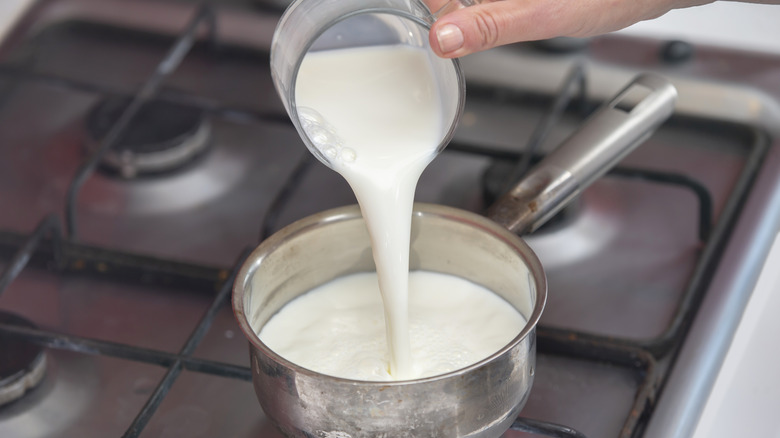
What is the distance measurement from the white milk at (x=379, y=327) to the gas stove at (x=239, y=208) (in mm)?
48

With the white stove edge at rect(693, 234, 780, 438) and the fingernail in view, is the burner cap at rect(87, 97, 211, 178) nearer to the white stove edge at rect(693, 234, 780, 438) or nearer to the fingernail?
the fingernail

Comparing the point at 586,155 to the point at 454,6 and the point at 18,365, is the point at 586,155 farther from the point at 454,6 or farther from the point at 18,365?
the point at 18,365

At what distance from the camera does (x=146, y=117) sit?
1.01 meters

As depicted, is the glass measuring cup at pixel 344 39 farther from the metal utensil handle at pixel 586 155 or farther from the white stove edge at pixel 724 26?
the white stove edge at pixel 724 26

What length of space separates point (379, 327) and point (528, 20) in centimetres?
26

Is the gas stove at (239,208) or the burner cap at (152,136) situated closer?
the gas stove at (239,208)

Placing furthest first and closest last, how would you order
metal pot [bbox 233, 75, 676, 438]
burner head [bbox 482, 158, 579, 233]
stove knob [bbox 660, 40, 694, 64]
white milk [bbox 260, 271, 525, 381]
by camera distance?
stove knob [bbox 660, 40, 694, 64], burner head [bbox 482, 158, 579, 233], white milk [bbox 260, 271, 525, 381], metal pot [bbox 233, 75, 676, 438]

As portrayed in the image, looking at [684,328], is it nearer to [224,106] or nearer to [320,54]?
[320,54]

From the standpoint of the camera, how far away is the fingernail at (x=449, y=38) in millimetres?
636

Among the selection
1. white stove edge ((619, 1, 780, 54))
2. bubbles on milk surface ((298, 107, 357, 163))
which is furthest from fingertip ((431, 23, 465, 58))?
white stove edge ((619, 1, 780, 54))

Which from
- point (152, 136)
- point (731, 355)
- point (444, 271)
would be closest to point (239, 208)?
point (152, 136)

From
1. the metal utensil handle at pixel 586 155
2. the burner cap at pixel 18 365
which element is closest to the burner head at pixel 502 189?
the metal utensil handle at pixel 586 155

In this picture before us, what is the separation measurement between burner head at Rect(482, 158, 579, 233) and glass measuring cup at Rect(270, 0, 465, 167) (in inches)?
7.9

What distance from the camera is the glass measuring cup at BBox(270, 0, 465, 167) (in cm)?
65
